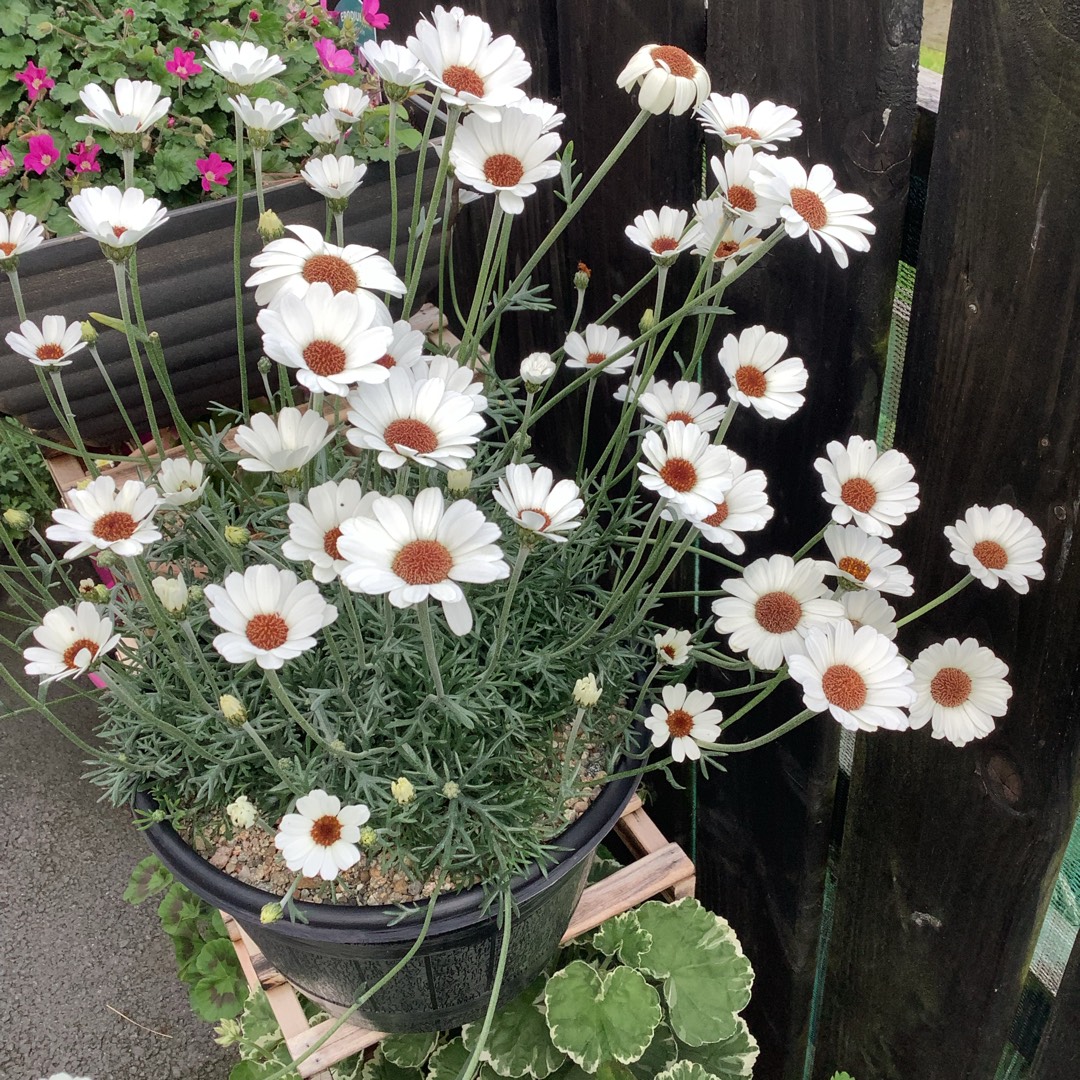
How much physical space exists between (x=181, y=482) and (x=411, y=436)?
303 millimetres

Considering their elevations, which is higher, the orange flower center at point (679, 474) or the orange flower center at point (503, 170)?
the orange flower center at point (503, 170)

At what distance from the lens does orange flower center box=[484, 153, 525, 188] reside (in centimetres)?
73

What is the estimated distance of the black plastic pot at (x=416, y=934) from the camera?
83 cm

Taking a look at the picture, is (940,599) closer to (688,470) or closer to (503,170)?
(688,470)

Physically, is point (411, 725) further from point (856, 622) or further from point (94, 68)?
point (94, 68)

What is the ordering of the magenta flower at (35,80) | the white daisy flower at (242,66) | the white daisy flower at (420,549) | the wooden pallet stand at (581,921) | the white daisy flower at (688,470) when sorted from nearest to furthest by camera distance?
1. the white daisy flower at (420,549)
2. the white daisy flower at (688,470)
3. the white daisy flower at (242,66)
4. the wooden pallet stand at (581,921)
5. the magenta flower at (35,80)

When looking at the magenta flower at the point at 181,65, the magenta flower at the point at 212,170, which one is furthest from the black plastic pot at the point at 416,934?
the magenta flower at the point at 181,65

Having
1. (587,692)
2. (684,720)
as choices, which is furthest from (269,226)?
(684,720)

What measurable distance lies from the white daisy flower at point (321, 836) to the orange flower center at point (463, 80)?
500 millimetres

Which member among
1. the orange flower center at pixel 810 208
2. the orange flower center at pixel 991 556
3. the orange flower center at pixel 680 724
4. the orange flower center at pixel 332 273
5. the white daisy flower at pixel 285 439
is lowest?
the orange flower center at pixel 680 724

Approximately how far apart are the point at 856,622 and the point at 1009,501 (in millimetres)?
159

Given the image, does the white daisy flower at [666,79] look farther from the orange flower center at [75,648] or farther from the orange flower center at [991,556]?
the orange flower center at [75,648]

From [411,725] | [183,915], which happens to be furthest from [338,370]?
[183,915]

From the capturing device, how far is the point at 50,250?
1.01 meters
